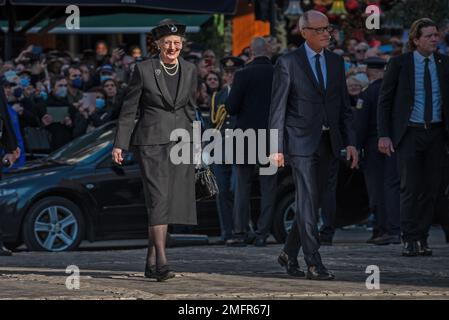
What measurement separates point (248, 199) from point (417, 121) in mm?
3261

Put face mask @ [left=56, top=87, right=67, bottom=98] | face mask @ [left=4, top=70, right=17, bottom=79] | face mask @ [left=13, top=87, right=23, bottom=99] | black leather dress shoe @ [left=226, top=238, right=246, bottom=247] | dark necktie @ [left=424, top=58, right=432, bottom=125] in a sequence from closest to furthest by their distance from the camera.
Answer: dark necktie @ [left=424, top=58, right=432, bottom=125], black leather dress shoe @ [left=226, top=238, right=246, bottom=247], face mask @ [left=13, top=87, right=23, bottom=99], face mask @ [left=4, top=70, right=17, bottom=79], face mask @ [left=56, top=87, right=67, bottom=98]

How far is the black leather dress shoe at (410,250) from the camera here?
14244mm

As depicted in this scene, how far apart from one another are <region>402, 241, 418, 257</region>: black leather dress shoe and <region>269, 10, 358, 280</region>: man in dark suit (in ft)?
7.55

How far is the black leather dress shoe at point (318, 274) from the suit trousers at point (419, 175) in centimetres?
248

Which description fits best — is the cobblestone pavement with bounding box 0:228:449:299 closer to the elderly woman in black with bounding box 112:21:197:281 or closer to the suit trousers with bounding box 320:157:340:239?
the elderly woman in black with bounding box 112:21:197:281

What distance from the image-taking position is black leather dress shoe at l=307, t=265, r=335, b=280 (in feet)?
38.8

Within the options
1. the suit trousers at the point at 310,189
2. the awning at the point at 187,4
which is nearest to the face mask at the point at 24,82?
the awning at the point at 187,4

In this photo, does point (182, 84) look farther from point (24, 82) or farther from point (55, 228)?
point (24, 82)

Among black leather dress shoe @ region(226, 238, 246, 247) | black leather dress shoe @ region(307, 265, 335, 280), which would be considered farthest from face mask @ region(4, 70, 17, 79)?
black leather dress shoe @ region(307, 265, 335, 280)

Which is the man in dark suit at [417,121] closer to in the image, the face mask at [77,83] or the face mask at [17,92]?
the face mask at [17,92]

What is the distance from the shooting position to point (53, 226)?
56.4 ft
